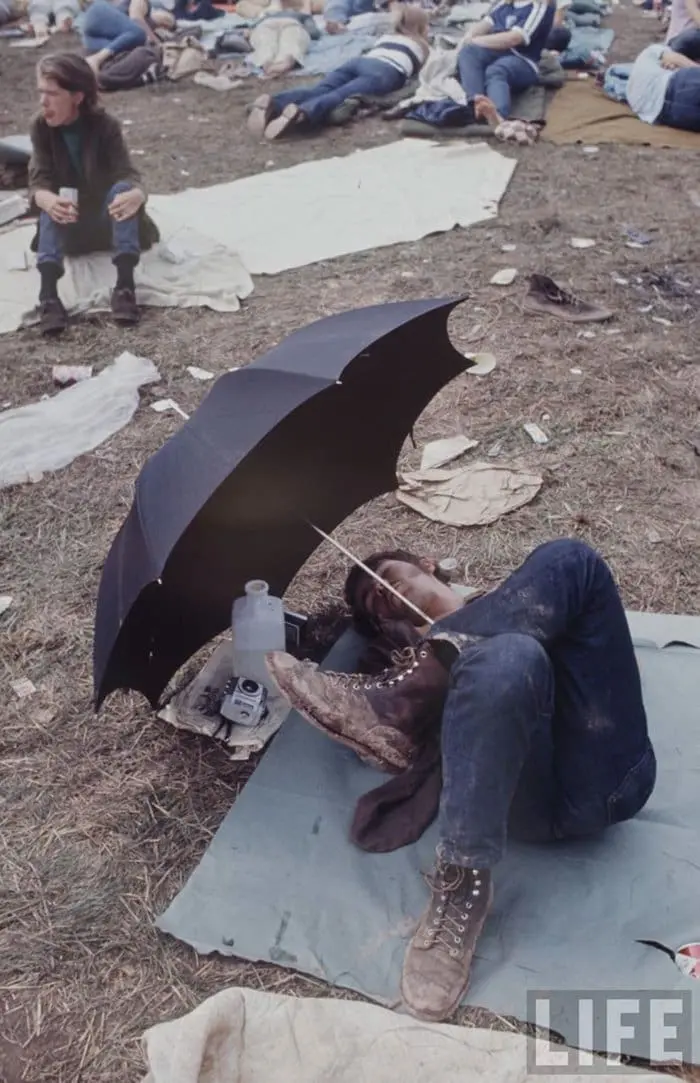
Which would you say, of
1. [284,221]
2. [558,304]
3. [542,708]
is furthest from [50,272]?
[542,708]

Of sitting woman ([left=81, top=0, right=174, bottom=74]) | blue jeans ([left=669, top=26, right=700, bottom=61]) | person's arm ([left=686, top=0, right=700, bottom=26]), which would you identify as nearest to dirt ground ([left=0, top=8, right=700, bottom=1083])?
blue jeans ([left=669, top=26, right=700, bottom=61])

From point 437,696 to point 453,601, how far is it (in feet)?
1.26

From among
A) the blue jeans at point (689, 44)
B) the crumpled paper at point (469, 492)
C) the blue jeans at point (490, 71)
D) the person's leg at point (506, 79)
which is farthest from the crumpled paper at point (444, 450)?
the blue jeans at point (689, 44)

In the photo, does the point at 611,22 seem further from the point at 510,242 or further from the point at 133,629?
the point at 133,629

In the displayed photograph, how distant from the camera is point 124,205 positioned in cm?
484

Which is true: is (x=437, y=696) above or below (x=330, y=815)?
above

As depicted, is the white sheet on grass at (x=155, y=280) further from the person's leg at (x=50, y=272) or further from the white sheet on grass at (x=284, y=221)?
the person's leg at (x=50, y=272)

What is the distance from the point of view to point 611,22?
431 inches

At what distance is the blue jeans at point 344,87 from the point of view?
25.1 ft

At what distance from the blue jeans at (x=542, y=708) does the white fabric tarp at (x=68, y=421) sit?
2314mm

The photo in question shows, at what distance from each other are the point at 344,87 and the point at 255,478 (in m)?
6.78

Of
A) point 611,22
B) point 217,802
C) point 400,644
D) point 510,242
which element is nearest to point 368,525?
point 400,644

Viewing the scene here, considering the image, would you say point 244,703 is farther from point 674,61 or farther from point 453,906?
point 674,61

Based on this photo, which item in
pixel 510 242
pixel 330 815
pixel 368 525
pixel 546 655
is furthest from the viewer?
pixel 510 242
